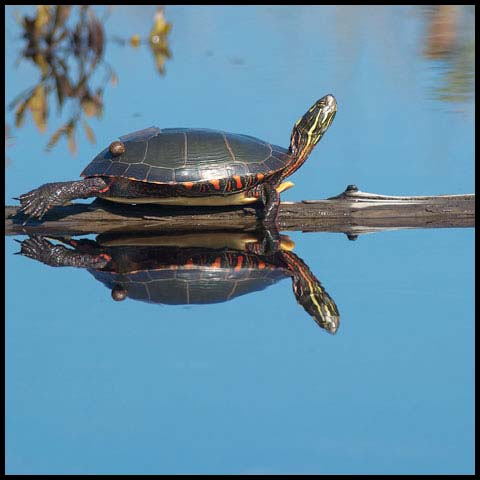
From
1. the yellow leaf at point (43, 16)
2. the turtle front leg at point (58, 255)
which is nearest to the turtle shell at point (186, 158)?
the turtle front leg at point (58, 255)

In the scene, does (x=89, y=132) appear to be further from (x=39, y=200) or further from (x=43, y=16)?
(x=43, y=16)

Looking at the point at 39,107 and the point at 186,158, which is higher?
the point at 39,107

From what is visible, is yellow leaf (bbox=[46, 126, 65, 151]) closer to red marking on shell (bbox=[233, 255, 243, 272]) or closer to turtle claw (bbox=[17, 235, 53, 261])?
turtle claw (bbox=[17, 235, 53, 261])

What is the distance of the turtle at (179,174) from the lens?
6773 mm

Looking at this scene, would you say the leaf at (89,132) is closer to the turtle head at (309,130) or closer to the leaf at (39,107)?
the leaf at (39,107)

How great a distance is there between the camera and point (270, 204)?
6.92 metres

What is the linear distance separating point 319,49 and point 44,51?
3599 mm

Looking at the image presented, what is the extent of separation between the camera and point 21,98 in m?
11.4

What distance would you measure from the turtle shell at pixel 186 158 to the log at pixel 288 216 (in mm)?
273

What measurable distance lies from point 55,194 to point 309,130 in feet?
5.83

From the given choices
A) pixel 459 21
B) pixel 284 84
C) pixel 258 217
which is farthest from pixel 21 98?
pixel 459 21

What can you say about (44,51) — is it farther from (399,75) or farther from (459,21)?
(459,21)

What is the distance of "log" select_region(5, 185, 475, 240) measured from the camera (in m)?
6.87

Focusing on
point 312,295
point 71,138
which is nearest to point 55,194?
point 312,295
